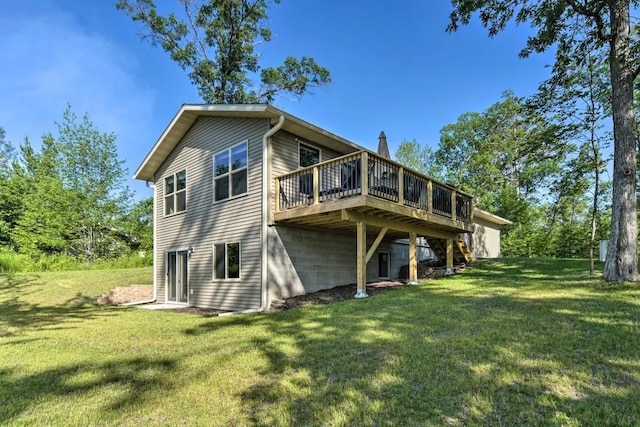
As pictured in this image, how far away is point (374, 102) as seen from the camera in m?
25.4

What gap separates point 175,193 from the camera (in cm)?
1316

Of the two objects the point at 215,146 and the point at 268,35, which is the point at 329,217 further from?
the point at 268,35

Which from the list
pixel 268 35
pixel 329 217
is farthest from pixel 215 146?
pixel 268 35

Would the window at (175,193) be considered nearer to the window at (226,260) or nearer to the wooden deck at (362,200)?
the window at (226,260)

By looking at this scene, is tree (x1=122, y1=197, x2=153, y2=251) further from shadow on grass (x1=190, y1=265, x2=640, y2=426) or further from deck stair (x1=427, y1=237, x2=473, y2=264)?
shadow on grass (x1=190, y1=265, x2=640, y2=426)

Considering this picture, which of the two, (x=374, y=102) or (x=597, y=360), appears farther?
(x=374, y=102)

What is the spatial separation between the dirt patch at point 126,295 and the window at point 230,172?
5446 mm

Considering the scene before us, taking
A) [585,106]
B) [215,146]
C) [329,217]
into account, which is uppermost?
[585,106]

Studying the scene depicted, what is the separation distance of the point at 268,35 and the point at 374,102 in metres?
8.16

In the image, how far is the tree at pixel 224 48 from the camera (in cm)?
1986

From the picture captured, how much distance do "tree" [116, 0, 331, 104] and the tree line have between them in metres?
9.61

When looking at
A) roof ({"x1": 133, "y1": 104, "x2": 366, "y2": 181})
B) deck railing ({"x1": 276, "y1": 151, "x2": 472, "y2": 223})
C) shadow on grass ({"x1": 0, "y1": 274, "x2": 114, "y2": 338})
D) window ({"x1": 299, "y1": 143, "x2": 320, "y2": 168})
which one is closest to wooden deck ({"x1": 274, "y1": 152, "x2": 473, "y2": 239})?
deck railing ({"x1": 276, "y1": 151, "x2": 472, "y2": 223})

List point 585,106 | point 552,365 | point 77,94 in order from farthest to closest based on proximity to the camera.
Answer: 1. point 77,94
2. point 585,106
3. point 552,365

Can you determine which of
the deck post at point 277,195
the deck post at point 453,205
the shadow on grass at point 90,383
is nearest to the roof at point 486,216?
the deck post at point 453,205
